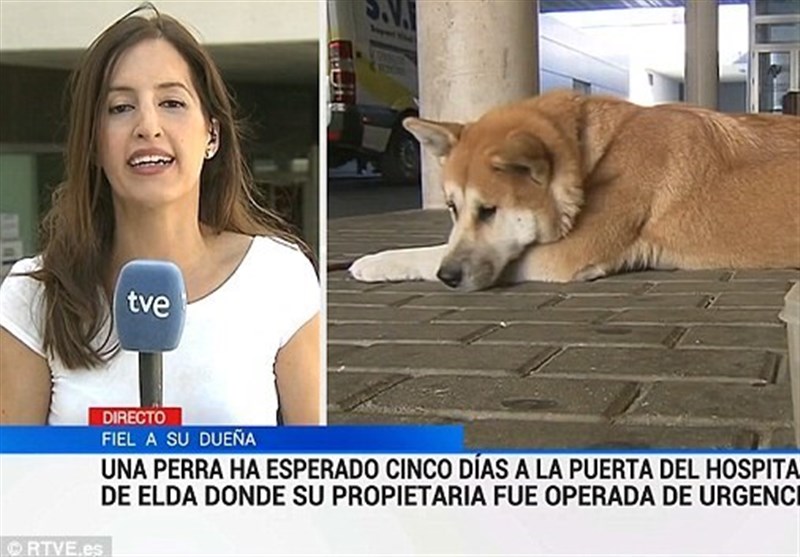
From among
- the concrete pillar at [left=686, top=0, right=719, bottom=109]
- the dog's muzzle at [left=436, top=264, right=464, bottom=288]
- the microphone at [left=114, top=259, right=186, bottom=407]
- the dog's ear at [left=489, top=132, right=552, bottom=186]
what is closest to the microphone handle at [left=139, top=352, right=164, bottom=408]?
the microphone at [left=114, top=259, right=186, bottom=407]

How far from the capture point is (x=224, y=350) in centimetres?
129

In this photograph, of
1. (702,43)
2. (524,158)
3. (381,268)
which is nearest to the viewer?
Result: (702,43)

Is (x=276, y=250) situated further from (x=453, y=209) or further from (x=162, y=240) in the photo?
(x=453, y=209)

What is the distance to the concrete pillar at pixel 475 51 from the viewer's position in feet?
4.07

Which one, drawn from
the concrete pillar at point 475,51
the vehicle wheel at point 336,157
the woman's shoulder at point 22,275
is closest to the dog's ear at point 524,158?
the concrete pillar at point 475,51

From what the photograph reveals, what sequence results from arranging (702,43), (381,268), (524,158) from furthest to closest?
(524,158) < (381,268) < (702,43)

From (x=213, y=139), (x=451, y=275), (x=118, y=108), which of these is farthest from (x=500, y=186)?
(x=118, y=108)

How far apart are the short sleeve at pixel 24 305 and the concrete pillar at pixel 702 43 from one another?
79 cm

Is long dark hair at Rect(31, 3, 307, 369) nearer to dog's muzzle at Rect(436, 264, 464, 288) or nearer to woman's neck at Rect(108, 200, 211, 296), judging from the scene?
woman's neck at Rect(108, 200, 211, 296)

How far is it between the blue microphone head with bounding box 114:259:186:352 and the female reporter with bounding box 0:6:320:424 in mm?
12

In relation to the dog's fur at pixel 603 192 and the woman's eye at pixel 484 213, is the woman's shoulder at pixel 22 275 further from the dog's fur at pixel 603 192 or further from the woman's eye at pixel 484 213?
the woman's eye at pixel 484 213

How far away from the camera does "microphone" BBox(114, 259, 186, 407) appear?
1269 mm

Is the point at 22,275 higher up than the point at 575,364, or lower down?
higher up

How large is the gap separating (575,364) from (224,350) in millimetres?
412
